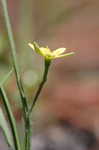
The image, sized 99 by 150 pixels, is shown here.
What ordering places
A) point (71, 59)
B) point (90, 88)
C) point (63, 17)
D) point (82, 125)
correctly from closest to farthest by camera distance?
point (63, 17) → point (82, 125) → point (90, 88) → point (71, 59)

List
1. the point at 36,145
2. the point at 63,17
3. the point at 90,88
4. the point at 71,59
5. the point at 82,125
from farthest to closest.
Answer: the point at 71,59 < the point at 90,88 < the point at 82,125 < the point at 36,145 < the point at 63,17

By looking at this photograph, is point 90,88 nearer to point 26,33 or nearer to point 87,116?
point 87,116

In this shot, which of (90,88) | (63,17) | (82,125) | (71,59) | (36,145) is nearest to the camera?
(63,17)

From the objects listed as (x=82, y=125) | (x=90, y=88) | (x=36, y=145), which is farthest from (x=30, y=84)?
(x=90, y=88)

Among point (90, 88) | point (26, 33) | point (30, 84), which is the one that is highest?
point (26, 33)

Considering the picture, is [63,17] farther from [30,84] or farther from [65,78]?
[65,78]

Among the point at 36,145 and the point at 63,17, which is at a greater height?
the point at 63,17

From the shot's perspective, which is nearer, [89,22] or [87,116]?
[87,116]

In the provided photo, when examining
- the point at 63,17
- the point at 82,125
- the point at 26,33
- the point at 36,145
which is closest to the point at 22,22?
the point at 26,33

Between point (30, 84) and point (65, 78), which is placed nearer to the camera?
point (30, 84)
